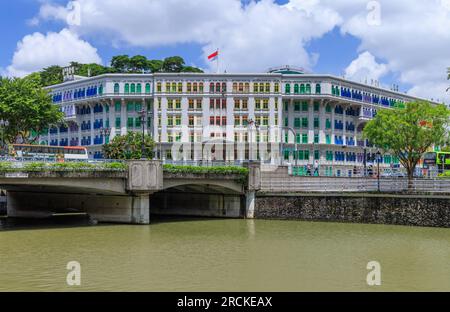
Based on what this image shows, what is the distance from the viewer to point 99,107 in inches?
3551

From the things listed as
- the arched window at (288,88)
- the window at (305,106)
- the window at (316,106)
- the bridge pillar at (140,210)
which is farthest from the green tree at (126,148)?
the window at (316,106)

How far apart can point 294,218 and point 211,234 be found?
447 inches

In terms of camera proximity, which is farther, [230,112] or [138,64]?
[138,64]

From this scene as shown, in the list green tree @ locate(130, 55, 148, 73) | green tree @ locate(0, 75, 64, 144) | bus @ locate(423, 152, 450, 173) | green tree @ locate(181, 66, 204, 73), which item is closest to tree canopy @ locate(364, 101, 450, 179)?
bus @ locate(423, 152, 450, 173)

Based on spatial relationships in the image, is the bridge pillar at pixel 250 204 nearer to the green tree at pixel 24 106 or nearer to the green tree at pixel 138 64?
the green tree at pixel 24 106

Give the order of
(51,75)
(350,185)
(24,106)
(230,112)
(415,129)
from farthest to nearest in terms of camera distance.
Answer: (51,75) < (230,112) < (24,106) < (415,129) < (350,185)

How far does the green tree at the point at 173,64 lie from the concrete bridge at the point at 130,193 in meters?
54.6

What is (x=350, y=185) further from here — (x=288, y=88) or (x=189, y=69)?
(x=189, y=69)

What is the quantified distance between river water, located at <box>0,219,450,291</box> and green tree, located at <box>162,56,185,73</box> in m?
67.4

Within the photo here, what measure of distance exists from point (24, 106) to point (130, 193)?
26878 millimetres

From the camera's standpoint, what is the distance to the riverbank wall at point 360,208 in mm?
40750

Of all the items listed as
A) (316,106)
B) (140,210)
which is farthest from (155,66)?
(140,210)

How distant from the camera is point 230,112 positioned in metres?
84.8

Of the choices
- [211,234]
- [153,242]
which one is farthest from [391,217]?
[153,242]
